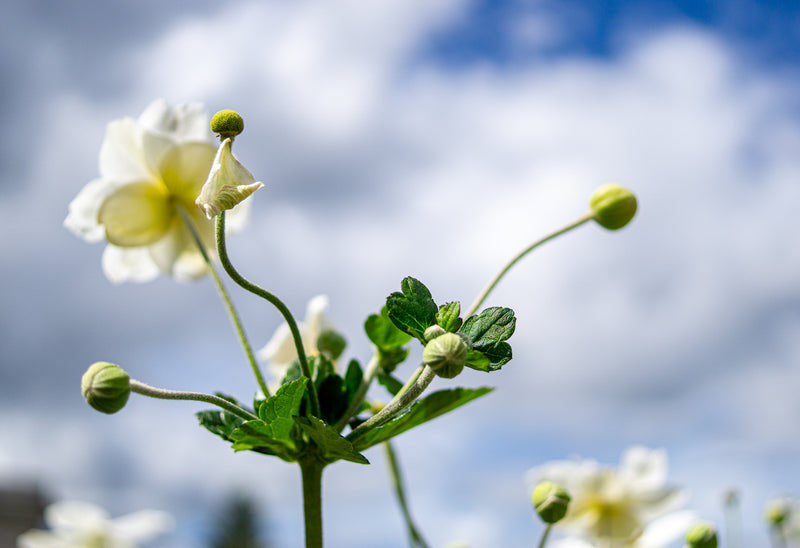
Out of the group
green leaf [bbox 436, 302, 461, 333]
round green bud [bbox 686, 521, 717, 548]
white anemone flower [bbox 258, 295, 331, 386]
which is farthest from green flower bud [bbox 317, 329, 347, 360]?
round green bud [bbox 686, 521, 717, 548]

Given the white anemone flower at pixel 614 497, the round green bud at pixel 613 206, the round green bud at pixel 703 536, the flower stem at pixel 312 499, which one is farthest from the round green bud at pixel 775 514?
the flower stem at pixel 312 499

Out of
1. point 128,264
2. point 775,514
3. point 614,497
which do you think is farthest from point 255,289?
point 775,514

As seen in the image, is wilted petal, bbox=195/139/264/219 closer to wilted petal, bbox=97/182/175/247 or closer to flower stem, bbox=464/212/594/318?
flower stem, bbox=464/212/594/318

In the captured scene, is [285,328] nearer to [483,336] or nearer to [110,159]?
[110,159]

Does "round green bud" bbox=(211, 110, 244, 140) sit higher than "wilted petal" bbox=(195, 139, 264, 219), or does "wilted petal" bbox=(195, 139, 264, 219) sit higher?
"round green bud" bbox=(211, 110, 244, 140)

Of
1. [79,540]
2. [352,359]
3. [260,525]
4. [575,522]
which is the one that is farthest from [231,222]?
[260,525]

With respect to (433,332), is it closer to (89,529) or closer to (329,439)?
(329,439)
